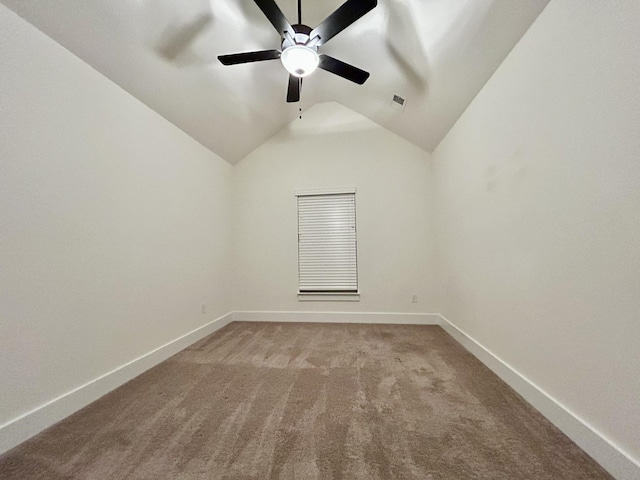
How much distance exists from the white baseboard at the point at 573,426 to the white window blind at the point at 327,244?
86.8 inches

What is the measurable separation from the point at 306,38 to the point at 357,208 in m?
2.48

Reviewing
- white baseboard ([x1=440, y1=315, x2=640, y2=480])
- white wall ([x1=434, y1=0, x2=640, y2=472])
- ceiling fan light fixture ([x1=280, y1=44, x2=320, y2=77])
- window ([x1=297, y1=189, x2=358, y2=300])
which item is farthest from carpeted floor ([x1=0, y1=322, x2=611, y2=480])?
ceiling fan light fixture ([x1=280, y1=44, x2=320, y2=77])

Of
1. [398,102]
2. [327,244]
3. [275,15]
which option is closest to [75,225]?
[275,15]

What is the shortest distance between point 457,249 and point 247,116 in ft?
10.4

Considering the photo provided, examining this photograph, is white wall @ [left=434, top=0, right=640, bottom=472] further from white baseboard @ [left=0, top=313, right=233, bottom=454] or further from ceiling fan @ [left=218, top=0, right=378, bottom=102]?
white baseboard @ [left=0, top=313, right=233, bottom=454]

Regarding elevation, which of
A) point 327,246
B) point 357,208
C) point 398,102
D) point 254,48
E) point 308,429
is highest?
point 254,48

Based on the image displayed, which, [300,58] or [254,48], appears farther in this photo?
[254,48]

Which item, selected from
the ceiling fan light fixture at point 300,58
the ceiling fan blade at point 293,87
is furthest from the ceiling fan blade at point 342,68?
the ceiling fan blade at point 293,87

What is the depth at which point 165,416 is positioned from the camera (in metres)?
1.73

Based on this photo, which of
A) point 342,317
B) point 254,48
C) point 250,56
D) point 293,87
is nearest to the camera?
point 250,56

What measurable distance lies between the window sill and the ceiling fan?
2.85m

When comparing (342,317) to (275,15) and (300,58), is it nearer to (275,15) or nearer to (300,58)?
(300,58)

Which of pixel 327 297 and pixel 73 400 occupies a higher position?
pixel 327 297

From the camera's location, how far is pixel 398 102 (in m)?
3.37
